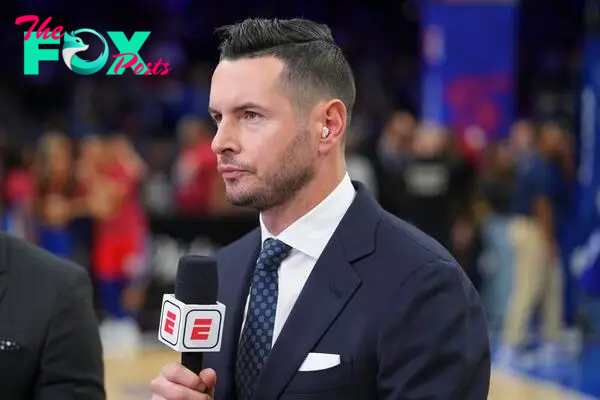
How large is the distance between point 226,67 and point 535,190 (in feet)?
23.0

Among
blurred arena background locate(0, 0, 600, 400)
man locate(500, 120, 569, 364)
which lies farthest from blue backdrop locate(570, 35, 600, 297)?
man locate(500, 120, 569, 364)

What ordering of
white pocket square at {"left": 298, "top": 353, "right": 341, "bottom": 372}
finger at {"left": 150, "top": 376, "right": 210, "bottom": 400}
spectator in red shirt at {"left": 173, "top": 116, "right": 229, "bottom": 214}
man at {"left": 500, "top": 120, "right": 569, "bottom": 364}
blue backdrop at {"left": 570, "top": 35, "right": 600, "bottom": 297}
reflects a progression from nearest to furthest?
1. finger at {"left": 150, "top": 376, "right": 210, "bottom": 400}
2. white pocket square at {"left": 298, "top": 353, "right": 341, "bottom": 372}
3. blue backdrop at {"left": 570, "top": 35, "right": 600, "bottom": 297}
4. man at {"left": 500, "top": 120, "right": 569, "bottom": 364}
5. spectator in red shirt at {"left": 173, "top": 116, "right": 229, "bottom": 214}

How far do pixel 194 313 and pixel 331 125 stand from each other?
506 millimetres

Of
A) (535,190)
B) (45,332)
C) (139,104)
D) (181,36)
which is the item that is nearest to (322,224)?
(45,332)

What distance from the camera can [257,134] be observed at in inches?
86.5

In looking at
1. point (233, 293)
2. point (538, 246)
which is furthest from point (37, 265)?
point (538, 246)

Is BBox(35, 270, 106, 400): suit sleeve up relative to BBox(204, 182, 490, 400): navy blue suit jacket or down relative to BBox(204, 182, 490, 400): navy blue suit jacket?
down

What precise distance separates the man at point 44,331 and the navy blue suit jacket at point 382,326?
0.42 metres

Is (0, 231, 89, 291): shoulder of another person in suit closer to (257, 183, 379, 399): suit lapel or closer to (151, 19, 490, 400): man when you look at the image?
(151, 19, 490, 400): man

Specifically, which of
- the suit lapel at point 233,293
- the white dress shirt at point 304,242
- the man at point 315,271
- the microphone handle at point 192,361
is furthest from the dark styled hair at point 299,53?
the microphone handle at point 192,361

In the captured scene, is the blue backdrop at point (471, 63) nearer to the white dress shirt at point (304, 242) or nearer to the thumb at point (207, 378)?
the white dress shirt at point (304, 242)

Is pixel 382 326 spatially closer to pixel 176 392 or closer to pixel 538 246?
pixel 176 392

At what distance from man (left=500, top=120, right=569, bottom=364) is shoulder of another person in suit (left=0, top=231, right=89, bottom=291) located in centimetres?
676

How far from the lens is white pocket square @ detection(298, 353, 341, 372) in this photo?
2145mm
